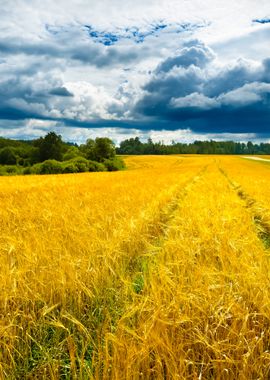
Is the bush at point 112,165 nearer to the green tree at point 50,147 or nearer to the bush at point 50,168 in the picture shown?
the bush at point 50,168

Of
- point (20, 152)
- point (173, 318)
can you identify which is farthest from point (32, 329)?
point (20, 152)

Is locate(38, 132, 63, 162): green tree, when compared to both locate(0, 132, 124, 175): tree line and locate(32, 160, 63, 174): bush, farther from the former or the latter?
locate(32, 160, 63, 174): bush

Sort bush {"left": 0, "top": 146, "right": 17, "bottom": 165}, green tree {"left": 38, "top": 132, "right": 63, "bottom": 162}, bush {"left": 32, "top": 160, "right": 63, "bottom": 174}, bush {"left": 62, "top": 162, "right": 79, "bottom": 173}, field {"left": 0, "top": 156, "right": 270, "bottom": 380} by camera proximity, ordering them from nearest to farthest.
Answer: field {"left": 0, "top": 156, "right": 270, "bottom": 380}
bush {"left": 62, "top": 162, "right": 79, "bottom": 173}
bush {"left": 32, "top": 160, "right": 63, "bottom": 174}
green tree {"left": 38, "top": 132, "right": 63, "bottom": 162}
bush {"left": 0, "top": 146, "right": 17, "bottom": 165}

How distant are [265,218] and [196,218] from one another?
3293 millimetres

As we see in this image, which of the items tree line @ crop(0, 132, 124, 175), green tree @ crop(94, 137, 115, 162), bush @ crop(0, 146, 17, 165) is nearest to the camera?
tree line @ crop(0, 132, 124, 175)

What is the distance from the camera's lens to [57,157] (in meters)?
82.4

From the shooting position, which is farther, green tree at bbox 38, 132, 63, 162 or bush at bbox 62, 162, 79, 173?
green tree at bbox 38, 132, 63, 162

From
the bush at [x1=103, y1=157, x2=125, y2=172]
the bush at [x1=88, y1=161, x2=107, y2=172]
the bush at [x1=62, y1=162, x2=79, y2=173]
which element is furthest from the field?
the bush at [x1=103, y1=157, x2=125, y2=172]

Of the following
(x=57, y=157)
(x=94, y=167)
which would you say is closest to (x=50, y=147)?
(x=57, y=157)

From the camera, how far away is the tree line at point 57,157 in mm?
57469

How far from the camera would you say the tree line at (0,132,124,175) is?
57469mm

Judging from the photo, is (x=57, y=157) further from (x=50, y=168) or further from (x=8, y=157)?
(x=50, y=168)

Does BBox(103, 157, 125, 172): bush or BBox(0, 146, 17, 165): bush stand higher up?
BBox(0, 146, 17, 165): bush

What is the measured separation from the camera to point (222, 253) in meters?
5.11
